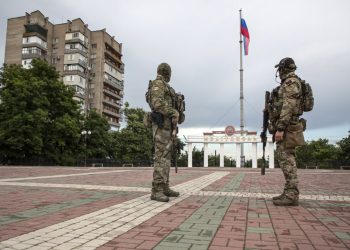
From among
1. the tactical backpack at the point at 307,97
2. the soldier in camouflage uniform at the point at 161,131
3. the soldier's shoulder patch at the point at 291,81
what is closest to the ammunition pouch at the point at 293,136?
the tactical backpack at the point at 307,97

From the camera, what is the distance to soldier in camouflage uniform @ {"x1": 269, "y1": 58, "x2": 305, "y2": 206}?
562cm

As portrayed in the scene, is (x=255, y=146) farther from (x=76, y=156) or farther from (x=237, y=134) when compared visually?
(x=76, y=156)

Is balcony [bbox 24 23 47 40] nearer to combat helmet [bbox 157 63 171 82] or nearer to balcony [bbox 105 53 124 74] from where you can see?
balcony [bbox 105 53 124 74]

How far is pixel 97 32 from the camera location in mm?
73312

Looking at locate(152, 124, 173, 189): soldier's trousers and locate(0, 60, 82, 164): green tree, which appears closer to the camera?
locate(152, 124, 173, 189): soldier's trousers

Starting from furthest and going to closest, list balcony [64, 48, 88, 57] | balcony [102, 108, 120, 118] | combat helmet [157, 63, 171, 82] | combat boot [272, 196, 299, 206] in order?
balcony [102, 108, 120, 118] → balcony [64, 48, 88, 57] → combat helmet [157, 63, 171, 82] → combat boot [272, 196, 299, 206]

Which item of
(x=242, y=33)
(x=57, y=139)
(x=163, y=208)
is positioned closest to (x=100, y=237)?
(x=163, y=208)

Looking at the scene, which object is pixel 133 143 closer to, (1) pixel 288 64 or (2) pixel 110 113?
(2) pixel 110 113

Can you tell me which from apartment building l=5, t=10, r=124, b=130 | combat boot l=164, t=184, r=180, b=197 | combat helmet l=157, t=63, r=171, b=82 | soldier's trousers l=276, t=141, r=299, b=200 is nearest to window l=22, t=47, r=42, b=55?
apartment building l=5, t=10, r=124, b=130

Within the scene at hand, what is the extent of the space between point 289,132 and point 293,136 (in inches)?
3.5

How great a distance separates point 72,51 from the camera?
67.2 metres

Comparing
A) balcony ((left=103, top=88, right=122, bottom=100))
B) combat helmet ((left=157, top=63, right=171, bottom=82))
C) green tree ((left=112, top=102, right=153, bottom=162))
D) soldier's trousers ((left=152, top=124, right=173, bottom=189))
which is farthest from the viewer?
balcony ((left=103, top=88, right=122, bottom=100))

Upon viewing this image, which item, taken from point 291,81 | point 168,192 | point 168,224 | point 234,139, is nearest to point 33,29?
point 234,139

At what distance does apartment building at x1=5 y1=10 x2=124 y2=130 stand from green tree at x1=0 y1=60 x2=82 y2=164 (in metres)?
27.2
